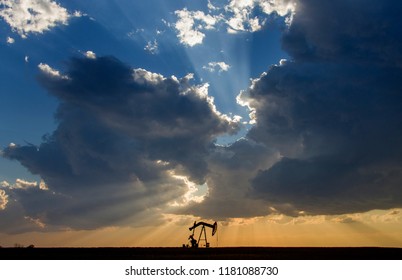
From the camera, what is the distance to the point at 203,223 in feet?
318

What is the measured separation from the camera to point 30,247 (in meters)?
90.4
